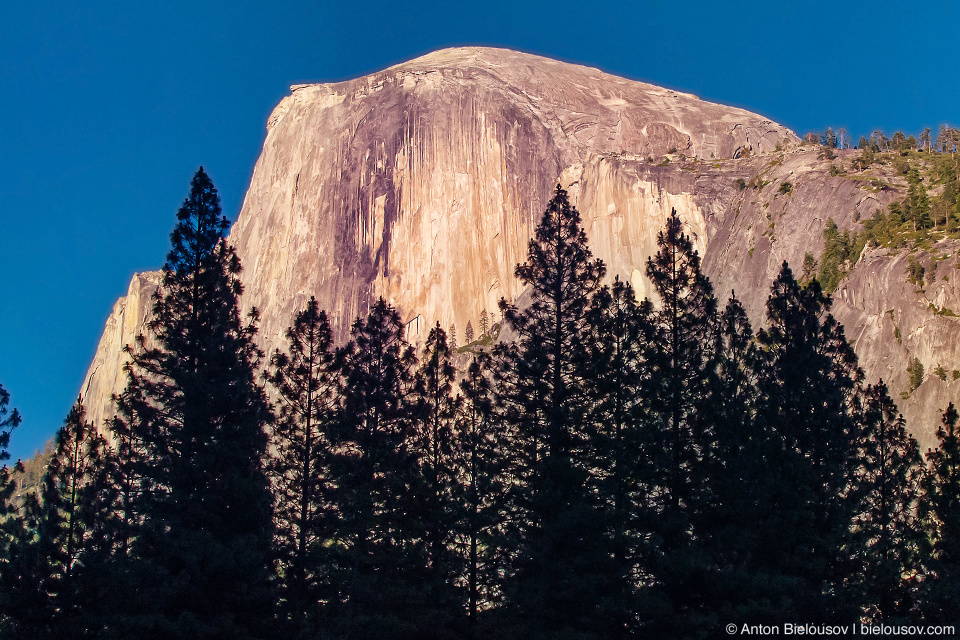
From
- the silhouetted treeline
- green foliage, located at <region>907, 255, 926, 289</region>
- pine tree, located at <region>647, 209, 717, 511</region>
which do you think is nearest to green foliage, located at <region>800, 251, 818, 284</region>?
green foliage, located at <region>907, 255, 926, 289</region>

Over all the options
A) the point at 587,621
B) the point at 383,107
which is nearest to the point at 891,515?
the point at 587,621

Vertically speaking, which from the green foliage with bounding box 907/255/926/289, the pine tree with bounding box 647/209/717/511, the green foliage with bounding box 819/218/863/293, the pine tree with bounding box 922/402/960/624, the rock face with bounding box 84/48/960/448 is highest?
the rock face with bounding box 84/48/960/448

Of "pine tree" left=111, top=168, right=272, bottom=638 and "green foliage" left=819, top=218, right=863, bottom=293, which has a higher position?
"green foliage" left=819, top=218, right=863, bottom=293

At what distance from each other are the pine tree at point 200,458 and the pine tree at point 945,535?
21389 millimetres

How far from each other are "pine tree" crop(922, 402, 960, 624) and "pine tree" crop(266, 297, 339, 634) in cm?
1994

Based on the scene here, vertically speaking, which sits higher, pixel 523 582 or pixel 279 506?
pixel 279 506

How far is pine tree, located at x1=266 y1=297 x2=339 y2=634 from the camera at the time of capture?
31078mm

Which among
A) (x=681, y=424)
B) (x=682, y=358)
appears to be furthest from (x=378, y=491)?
(x=682, y=358)

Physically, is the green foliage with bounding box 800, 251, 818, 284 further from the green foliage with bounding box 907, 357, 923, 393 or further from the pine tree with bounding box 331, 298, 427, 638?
the pine tree with bounding box 331, 298, 427, 638

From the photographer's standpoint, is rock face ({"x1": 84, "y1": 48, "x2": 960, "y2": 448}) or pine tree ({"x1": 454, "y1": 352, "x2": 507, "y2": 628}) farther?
rock face ({"x1": 84, "y1": 48, "x2": 960, "y2": 448})

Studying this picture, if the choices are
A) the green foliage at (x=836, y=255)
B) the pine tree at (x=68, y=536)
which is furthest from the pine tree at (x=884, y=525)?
the green foliage at (x=836, y=255)

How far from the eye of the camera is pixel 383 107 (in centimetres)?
12850

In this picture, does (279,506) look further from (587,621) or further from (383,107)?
(383,107)

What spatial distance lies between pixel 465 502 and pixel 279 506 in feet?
23.3
